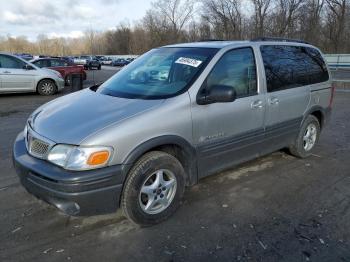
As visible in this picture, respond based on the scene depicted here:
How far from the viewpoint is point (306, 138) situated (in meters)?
5.59

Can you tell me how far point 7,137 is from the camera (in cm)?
673

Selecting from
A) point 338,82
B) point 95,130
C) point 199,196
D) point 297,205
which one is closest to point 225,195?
point 199,196

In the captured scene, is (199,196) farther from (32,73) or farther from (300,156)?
(32,73)

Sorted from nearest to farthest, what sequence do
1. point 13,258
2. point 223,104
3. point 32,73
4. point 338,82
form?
point 13,258
point 223,104
point 32,73
point 338,82

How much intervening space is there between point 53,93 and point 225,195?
36.5 feet

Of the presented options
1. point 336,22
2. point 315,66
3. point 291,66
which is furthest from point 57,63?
point 336,22

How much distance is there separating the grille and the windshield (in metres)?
1.03

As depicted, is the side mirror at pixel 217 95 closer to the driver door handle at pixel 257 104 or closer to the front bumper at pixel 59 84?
the driver door handle at pixel 257 104

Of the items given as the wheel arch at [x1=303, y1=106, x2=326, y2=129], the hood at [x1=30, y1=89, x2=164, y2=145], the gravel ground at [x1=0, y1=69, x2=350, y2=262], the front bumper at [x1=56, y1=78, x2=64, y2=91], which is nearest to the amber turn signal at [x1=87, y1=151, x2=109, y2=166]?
the hood at [x1=30, y1=89, x2=164, y2=145]

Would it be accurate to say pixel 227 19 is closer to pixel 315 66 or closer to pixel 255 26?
pixel 255 26

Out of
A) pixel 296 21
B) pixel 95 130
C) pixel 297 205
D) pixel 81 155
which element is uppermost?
pixel 296 21

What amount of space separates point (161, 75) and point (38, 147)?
1.62m

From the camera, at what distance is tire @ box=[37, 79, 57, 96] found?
13172mm

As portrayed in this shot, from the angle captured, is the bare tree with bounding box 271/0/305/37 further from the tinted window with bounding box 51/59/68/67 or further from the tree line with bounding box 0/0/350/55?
the tinted window with bounding box 51/59/68/67
